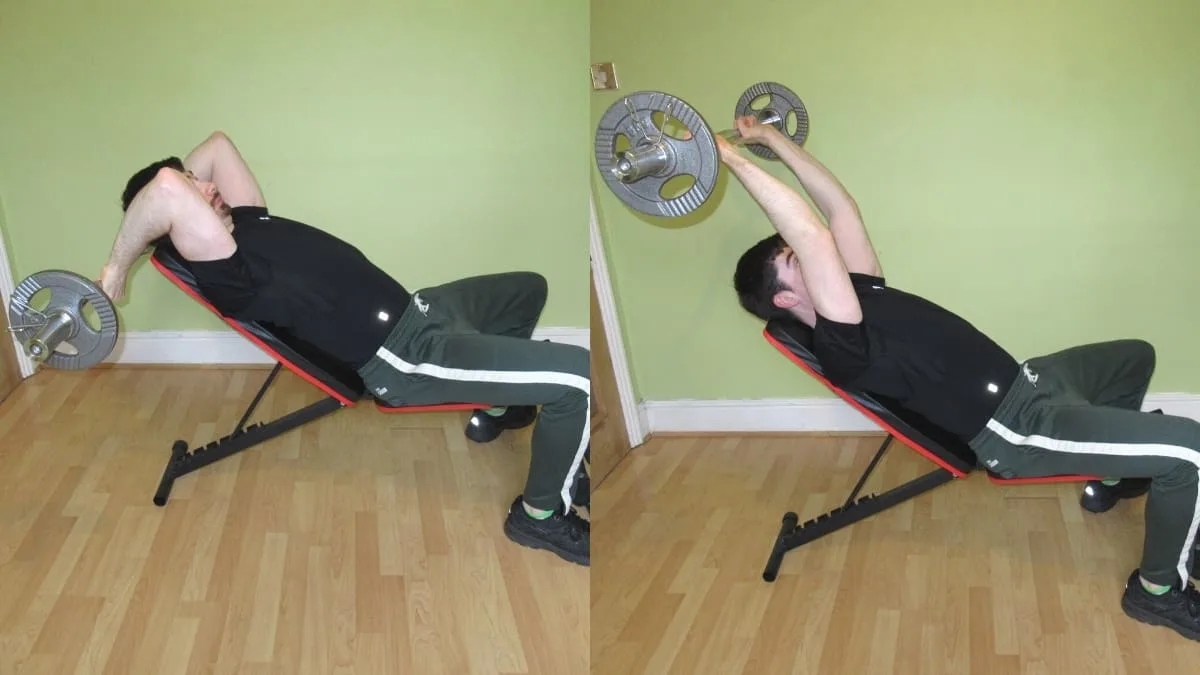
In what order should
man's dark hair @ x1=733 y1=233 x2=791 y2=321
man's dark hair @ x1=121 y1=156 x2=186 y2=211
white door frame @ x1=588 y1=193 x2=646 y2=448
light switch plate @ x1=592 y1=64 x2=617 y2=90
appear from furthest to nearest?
white door frame @ x1=588 y1=193 x2=646 y2=448 → light switch plate @ x1=592 y1=64 x2=617 y2=90 → man's dark hair @ x1=733 y1=233 x2=791 y2=321 → man's dark hair @ x1=121 y1=156 x2=186 y2=211

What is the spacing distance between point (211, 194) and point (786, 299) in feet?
4.04

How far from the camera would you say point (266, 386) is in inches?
82.4

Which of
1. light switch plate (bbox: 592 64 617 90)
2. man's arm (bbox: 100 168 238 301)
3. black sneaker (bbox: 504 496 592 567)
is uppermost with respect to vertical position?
light switch plate (bbox: 592 64 617 90)

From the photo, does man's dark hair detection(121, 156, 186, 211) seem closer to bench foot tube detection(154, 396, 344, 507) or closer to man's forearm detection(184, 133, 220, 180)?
man's forearm detection(184, 133, 220, 180)

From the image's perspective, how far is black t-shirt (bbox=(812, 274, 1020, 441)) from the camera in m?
1.90

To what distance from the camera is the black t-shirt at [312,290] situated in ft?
6.43

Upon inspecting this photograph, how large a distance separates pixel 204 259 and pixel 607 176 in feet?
2.90

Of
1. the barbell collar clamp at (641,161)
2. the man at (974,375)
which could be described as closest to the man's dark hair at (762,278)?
the man at (974,375)

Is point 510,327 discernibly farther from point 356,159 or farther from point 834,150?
point 834,150

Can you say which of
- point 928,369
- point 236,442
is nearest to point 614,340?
point 928,369

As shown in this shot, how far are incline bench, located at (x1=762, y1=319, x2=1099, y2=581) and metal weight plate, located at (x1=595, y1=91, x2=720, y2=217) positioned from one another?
522 millimetres

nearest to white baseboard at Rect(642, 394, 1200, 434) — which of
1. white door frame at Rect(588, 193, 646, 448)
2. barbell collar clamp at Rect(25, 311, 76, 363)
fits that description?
white door frame at Rect(588, 193, 646, 448)

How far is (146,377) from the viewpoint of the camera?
6.93 feet

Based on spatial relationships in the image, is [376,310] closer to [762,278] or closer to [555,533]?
[555,533]
